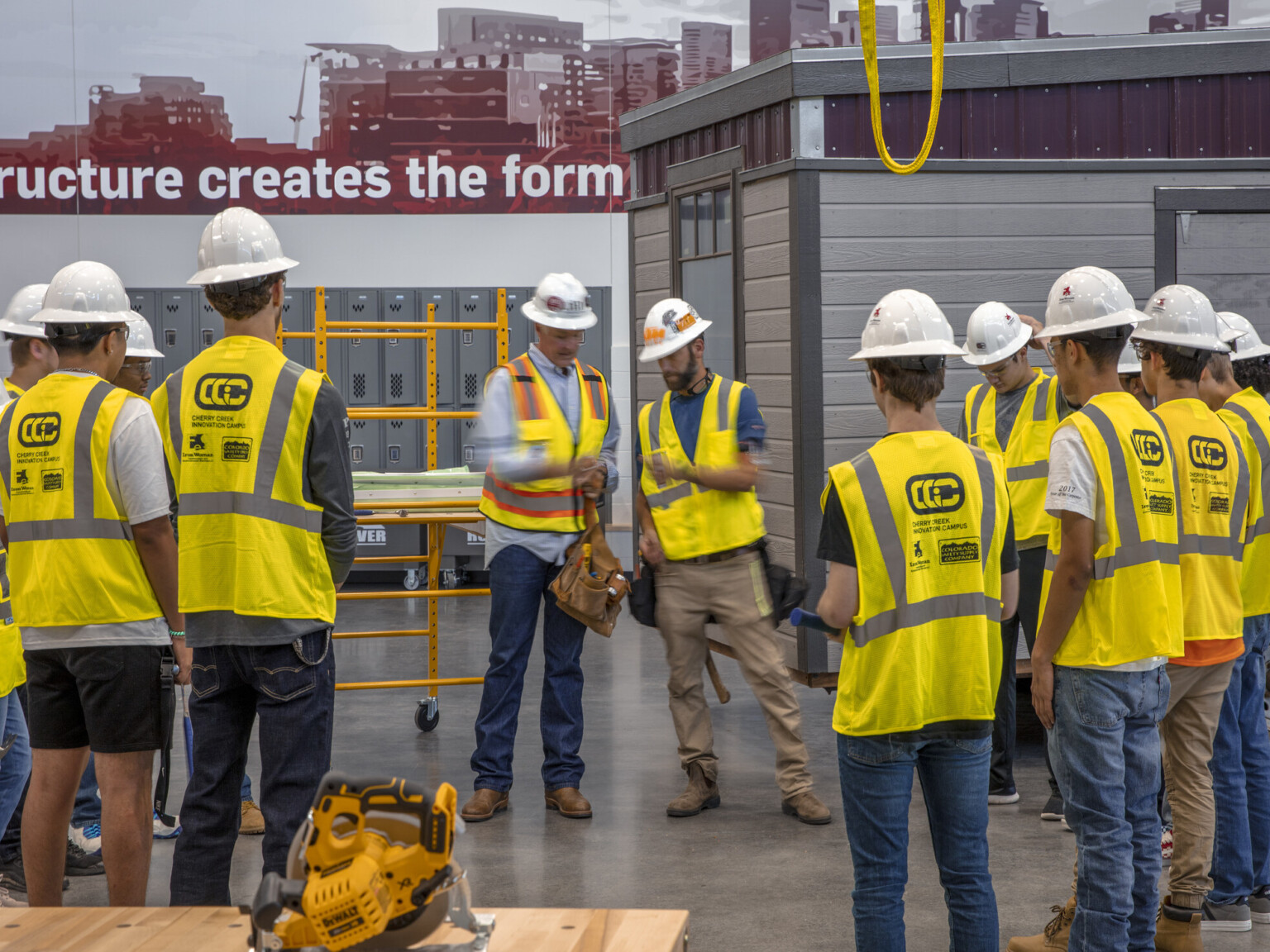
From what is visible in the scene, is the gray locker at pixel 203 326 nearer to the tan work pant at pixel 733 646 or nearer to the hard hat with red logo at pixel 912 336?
the tan work pant at pixel 733 646

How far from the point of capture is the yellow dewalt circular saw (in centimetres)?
158

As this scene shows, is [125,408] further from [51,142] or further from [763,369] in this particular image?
[51,142]

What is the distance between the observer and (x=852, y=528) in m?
2.66

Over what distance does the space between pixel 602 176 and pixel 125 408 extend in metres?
9.28

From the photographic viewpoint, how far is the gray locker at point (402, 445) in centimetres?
1129

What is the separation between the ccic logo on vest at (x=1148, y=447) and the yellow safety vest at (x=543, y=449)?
2.32 metres

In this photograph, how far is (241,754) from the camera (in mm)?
2975

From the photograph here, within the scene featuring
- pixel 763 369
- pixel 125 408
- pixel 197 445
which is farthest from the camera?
pixel 763 369

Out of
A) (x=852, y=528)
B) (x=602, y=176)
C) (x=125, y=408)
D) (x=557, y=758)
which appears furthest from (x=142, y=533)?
(x=602, y=176)

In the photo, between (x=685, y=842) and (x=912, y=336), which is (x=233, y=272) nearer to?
(x=912, y=336)

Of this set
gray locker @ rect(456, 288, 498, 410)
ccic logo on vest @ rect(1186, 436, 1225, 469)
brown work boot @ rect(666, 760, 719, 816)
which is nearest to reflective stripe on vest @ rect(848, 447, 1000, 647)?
ccic logo on vest @ rect(1186, 436, 1225, 469)

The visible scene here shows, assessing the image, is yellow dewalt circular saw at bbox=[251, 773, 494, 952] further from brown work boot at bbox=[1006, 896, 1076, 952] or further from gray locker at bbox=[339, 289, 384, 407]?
gray locker at bbox=[339, 289, 384, 407]

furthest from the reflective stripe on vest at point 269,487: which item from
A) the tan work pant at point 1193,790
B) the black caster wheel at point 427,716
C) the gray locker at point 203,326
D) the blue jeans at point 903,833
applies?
the gray locker at point 203,326

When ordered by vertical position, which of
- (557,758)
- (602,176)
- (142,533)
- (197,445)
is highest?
(602,176)
